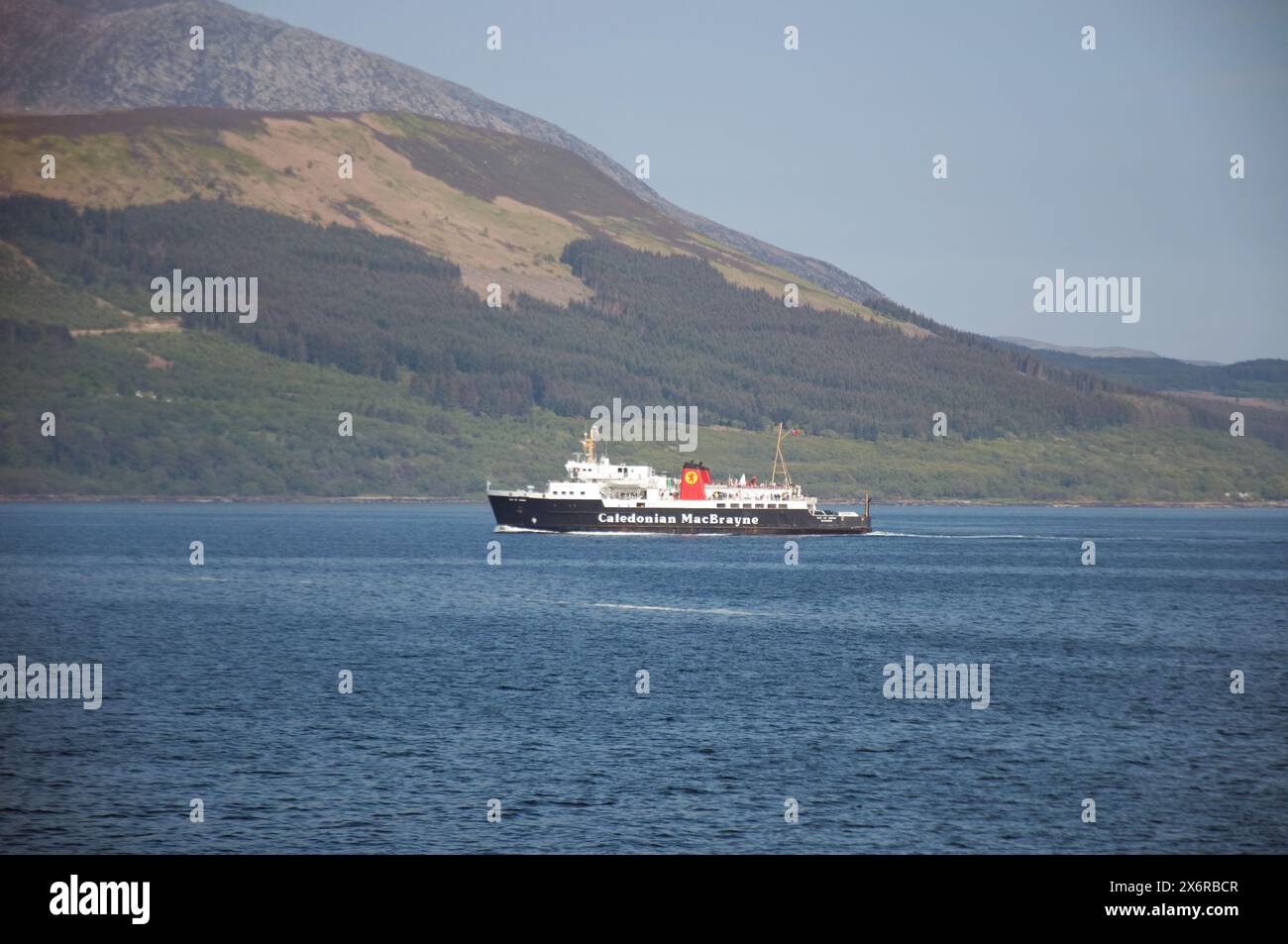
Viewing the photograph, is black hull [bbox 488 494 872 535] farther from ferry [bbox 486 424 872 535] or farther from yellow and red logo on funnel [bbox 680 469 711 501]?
yellow and red logo on funnel [bbox 680 469 711 501]

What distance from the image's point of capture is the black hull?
182m

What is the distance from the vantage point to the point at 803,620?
3701 inches

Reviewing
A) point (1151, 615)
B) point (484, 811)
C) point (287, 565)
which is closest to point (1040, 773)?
point (484, 811)

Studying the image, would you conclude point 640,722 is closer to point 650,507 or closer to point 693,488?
point 650,507

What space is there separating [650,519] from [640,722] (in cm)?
12827

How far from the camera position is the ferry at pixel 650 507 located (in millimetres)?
182000

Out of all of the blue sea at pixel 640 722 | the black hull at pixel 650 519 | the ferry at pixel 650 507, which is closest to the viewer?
the blue sea at pixel 640 722

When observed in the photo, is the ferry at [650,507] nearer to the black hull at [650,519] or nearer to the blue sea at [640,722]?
the black hull at [650,519]

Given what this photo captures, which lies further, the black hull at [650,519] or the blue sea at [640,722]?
the black hull at [650,519]

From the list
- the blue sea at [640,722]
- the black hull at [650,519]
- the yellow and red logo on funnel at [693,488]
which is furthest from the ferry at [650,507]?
the blue sea at [640,722]

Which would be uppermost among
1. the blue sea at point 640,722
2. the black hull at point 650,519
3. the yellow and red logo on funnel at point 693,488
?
the yellow and red logo on funnel at point 693,488
